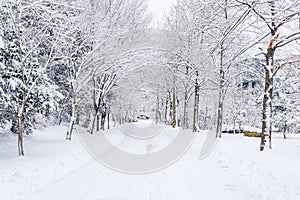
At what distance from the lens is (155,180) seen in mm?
8047

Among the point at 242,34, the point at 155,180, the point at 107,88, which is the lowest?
the point at 155,180

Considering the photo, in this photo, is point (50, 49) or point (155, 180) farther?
point (50, 49)

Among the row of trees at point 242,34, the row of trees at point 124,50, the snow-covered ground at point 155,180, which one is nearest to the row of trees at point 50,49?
the row of trees at point 124,50

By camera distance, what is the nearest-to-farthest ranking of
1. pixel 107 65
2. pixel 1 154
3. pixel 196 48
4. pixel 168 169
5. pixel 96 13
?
1. pixel 168 169
2. pixel 1 154
3. pixel 96 13
4. pixel 107 65
5. pixel 196 48

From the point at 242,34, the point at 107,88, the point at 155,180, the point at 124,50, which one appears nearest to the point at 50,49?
the point at 124,50

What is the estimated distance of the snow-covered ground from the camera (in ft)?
21.4

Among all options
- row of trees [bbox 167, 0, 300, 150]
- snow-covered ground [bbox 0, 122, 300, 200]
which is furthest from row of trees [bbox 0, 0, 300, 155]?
snow-covered ground [bbox 0, 122, 300, 200]

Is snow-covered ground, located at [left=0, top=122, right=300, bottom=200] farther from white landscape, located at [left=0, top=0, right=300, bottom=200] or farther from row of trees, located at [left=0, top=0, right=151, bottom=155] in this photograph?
row of trees, located at [left=0, top=0, right=151, bottom=155]

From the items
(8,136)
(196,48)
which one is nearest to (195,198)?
(8,136)

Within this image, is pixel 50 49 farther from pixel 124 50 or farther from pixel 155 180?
pixel 155 180

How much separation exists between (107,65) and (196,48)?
6.95 metres

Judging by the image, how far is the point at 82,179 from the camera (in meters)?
8.18

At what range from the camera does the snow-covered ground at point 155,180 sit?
652cm

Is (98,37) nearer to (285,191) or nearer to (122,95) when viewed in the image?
(285,191)
